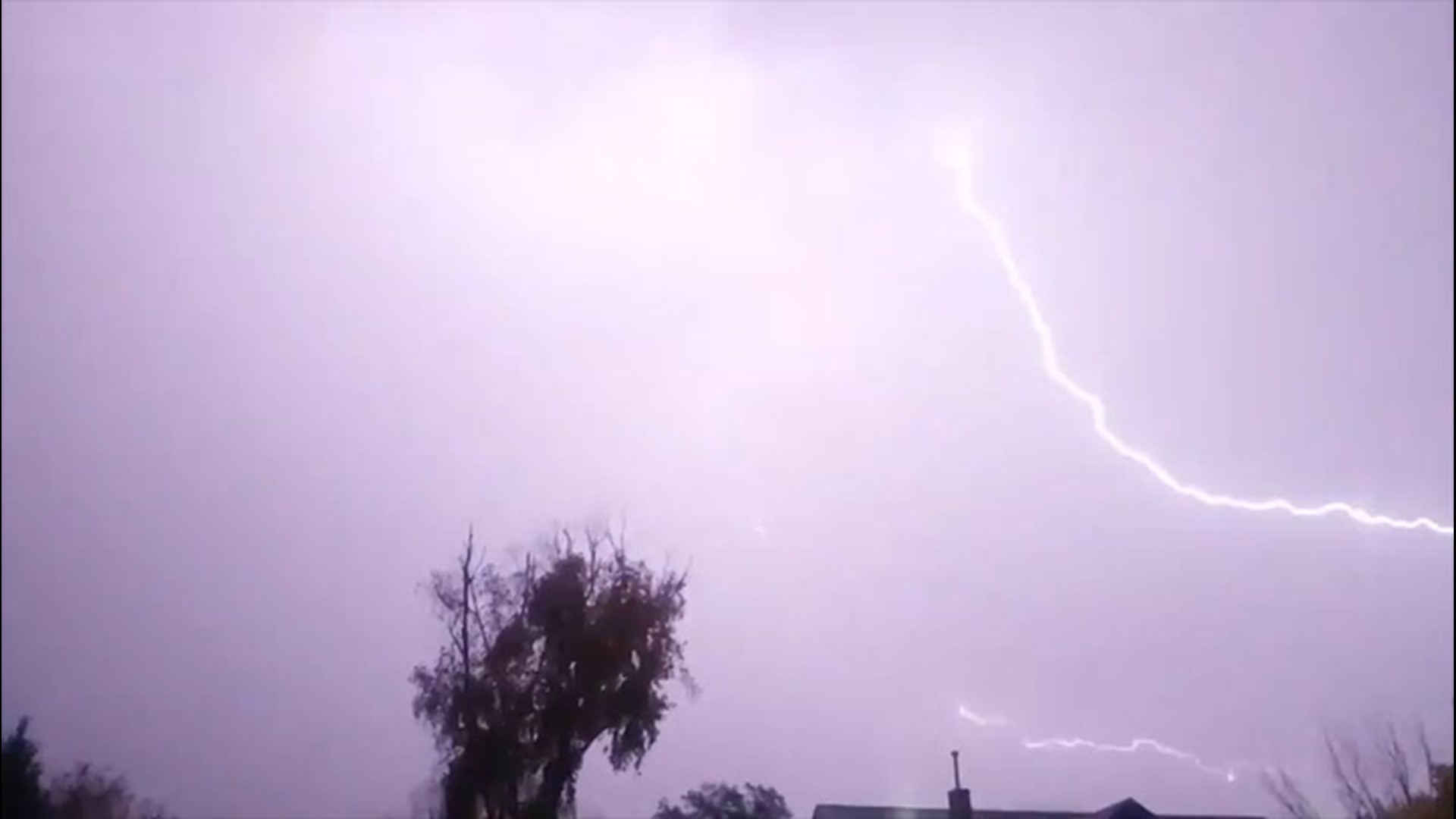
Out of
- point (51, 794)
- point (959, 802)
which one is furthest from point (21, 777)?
point (959, 802)

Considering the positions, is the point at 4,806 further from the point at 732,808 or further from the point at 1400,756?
the point at 1400,756

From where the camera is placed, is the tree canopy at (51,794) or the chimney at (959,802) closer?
the tree canopy at (51,794)

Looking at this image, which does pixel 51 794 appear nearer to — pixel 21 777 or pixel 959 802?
pixel 21 777

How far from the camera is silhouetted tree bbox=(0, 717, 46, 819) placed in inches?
734

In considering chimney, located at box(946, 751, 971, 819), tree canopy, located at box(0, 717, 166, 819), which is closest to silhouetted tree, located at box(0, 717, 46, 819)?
tree canopy, located at box(0, 717, 166, 819)

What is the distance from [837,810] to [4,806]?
26979 millimetres

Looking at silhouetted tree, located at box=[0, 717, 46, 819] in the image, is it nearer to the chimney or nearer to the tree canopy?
the tree canopy

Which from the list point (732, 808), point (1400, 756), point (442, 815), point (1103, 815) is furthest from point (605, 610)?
point (1400, 756)

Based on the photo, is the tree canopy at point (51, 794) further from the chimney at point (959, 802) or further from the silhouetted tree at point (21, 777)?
the chimney at point (959, 802)

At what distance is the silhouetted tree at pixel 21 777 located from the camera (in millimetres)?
18641

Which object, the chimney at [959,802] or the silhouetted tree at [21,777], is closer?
the silhouetted tree at [21,777]

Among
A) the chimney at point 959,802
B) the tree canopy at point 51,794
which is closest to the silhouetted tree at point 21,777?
the tree canopy at point 51,794

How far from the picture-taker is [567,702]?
3100 cm

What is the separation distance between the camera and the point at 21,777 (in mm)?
19125
